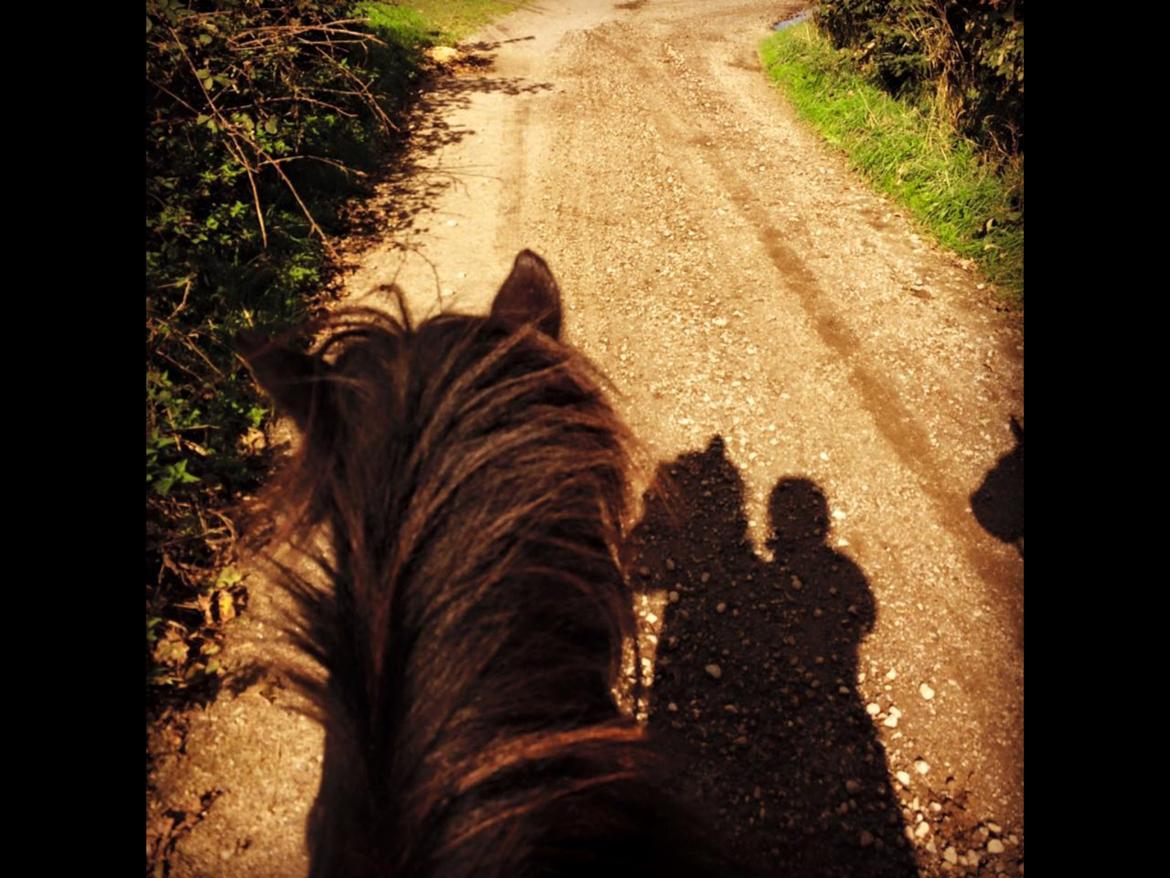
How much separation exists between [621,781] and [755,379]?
3504mm

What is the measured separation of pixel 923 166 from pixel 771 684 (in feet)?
18.9

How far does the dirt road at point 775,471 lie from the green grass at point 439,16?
400 centimetres

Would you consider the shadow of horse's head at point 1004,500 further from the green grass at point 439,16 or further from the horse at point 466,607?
the green grass at point 439,16

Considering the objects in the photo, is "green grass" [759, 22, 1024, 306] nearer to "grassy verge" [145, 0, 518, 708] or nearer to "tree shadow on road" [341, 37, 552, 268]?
"tree shadow on road" [341, 37, 552, 268]

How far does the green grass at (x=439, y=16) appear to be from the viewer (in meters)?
10.1

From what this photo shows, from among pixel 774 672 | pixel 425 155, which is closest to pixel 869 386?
pixel 774 672

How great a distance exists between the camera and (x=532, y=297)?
1.72 meters

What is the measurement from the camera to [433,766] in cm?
100

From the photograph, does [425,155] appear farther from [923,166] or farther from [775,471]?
[775,471]

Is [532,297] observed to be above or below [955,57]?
below

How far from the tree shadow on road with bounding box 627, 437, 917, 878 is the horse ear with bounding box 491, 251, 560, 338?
0.55 meters

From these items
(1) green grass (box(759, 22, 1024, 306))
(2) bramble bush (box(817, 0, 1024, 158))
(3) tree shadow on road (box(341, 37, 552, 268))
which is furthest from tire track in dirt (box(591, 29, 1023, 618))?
(3) tree shadow on road (box(341, 37, 552, 268))

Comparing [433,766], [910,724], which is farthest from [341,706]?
[910,724]

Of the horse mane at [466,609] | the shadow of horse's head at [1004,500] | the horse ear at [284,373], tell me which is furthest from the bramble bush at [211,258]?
the shadow of horse's head at [1004,500]
